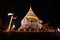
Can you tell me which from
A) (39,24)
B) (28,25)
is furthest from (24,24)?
(39,24)

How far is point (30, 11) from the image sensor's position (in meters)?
20.7
